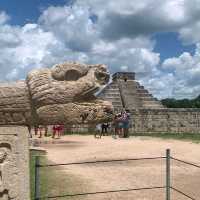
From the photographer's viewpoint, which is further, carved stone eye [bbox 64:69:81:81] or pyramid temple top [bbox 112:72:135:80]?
pyramid temple top [bbox 112:72:135:80]

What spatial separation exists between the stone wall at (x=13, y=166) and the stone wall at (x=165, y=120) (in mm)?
24461

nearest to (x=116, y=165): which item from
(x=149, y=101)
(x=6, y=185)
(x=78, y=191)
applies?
(x=78, y=191)

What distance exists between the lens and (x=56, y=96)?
444 cm

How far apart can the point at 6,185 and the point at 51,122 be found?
2.69 ft

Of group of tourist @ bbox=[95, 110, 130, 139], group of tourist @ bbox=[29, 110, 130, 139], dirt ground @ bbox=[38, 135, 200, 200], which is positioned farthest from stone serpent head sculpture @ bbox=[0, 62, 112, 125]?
group of tourist @ bbox=[95, 110, 130, 139]

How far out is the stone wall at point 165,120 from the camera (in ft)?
96.3

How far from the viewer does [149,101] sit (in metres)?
36.3

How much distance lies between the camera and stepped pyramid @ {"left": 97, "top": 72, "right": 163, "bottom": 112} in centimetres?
3438

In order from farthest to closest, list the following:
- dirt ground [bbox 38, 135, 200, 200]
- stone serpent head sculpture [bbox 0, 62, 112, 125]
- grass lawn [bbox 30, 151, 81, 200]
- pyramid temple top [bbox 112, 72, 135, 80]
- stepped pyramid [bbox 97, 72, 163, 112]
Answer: pyramid temple top [bbox 112, 72, 135, 80] < stepped pyramid [bbox 97, 72, 163, 112] < dirt ground [bbox 38, 135, 200, 200] < grass lawn [bbox 30, 151, 81, 200] < stone serpent head sculpture [bbox 0, 62, 112, 125]

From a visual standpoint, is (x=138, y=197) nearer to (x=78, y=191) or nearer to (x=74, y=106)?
(x=78, y=191)

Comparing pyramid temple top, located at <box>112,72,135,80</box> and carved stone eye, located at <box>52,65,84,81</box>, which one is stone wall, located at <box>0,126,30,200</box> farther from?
pyramid temple top, located at <box>112,72,135,80</box>

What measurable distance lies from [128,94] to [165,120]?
20.7 feet

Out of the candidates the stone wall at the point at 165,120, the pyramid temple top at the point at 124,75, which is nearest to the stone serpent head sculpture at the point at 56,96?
the stone wall at the point at 165,120

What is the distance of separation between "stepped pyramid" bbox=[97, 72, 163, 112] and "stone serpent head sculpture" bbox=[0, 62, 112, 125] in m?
29.0
